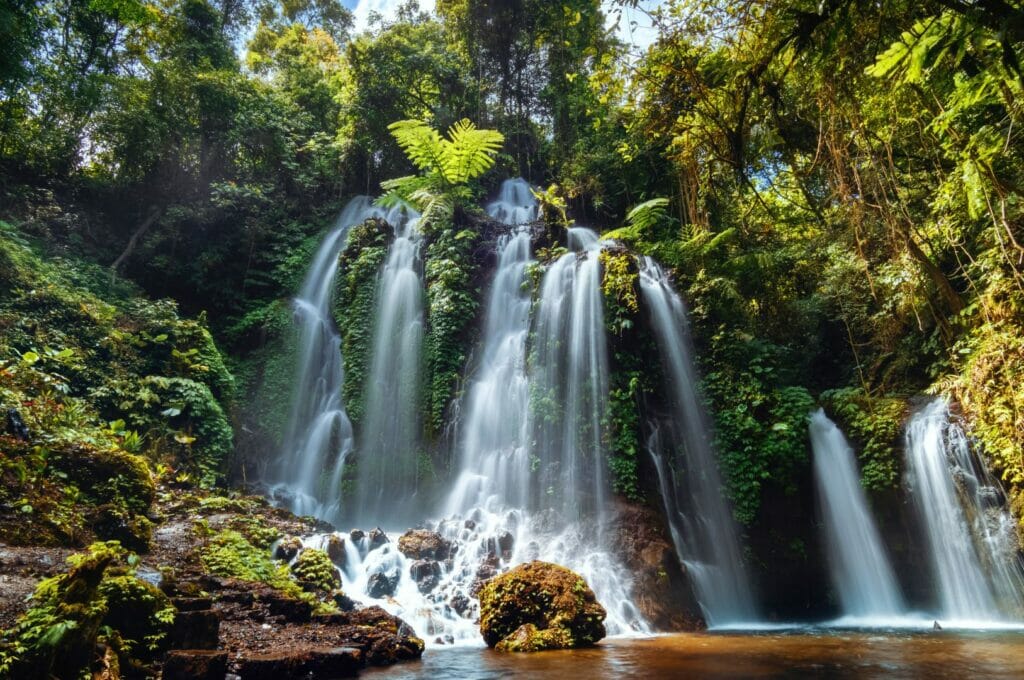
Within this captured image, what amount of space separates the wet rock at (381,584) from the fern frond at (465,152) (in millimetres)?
10942

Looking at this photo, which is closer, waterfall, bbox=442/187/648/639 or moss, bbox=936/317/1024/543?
moss, bbox=936/317/1024/543

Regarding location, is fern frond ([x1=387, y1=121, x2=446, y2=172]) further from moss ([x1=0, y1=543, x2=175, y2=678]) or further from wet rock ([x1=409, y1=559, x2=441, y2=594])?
moss ([x1=0, y1=543, x2=175, y2=678])

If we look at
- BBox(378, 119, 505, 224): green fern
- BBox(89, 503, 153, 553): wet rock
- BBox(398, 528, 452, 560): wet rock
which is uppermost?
BBox(378, 119, 505, 224): green fern

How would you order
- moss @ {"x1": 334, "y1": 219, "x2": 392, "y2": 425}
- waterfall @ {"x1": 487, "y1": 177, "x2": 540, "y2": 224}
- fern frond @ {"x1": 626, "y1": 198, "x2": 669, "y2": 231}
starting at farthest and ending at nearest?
waterfall @ {"x1": 487, "y1": 177, "x2": 540, "y2": 224}, fern frond @ {"x1": 626, "y1": 198, "x2": 669, "y2": 231}, moss @ {"x1": 334, "y1": 219, "x2": 392, "y2": 425}

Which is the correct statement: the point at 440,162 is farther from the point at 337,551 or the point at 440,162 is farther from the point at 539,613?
the point at 539,613

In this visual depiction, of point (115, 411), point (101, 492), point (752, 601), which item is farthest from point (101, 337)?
point (752, 601)

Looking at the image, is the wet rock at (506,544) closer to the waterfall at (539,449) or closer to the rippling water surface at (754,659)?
the waterfall at (539,449)

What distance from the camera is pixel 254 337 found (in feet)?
50.7

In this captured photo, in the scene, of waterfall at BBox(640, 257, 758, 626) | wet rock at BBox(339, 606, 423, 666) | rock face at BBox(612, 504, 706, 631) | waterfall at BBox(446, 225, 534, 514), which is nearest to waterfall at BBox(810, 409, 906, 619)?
waterfall at BBox(640, 257, 758, 626)

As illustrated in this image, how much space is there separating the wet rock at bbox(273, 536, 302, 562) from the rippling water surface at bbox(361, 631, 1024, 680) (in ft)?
9.27

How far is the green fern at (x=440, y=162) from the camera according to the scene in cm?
1494

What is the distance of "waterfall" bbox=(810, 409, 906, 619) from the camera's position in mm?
9297

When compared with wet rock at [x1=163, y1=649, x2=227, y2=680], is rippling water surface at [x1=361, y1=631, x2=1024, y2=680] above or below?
below

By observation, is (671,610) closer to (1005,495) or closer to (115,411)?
(1005,495)
